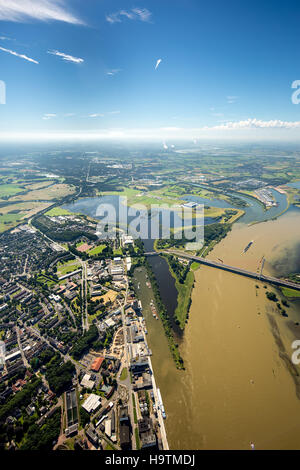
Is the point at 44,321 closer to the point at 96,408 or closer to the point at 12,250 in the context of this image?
the point at 96,408

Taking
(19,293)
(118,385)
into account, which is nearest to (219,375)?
(118,385)

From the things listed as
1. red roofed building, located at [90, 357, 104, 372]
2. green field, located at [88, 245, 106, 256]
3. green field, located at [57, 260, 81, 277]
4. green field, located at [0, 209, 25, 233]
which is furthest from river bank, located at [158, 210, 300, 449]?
green field, located at [0, 209, 25, 233]

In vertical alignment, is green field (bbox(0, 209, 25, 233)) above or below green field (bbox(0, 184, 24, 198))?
below

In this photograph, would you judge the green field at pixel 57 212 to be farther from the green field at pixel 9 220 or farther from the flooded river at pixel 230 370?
the flooded river at pixel 230 370

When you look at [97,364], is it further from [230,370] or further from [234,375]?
[234,375]

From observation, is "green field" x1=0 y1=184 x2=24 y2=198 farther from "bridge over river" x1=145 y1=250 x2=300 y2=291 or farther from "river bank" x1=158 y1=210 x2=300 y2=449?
"river bank" x1=158 y1=210 x2=300 y2=449

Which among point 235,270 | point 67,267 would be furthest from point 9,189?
point 235,270

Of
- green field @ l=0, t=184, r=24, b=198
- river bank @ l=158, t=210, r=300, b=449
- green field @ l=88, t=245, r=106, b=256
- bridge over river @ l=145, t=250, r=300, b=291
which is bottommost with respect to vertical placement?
river bank @ l=158, t=210, r=300, b=449
